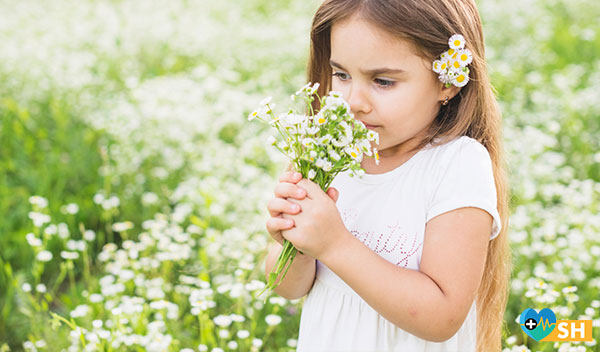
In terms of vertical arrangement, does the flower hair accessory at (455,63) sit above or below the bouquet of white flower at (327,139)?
above

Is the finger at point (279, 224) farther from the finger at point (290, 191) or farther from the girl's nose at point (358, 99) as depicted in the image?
the girl's nose at point (358, 99)

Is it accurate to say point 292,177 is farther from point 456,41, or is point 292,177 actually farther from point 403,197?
point 456,41

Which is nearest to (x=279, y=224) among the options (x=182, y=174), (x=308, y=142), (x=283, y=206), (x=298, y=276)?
(x=283, y=206)

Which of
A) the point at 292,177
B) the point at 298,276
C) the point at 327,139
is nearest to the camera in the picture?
the point at 327,139

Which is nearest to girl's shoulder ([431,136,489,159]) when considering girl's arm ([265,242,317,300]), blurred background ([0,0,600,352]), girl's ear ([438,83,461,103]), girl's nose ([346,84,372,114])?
girl's ear ([438,83,461,103])

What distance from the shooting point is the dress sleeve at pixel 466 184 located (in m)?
1.55

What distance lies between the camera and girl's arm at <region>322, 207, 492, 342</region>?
1504 millimetres

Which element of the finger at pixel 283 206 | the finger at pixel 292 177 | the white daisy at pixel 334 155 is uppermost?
the white daisy at pixel 334 155

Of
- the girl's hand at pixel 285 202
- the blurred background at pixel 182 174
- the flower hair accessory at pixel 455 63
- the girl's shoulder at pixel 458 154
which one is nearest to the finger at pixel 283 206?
the girl's hand at pixel 285 202

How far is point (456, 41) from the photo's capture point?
1.63 meters

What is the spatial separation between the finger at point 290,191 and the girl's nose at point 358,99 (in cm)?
25

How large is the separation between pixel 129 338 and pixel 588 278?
6.71 ft

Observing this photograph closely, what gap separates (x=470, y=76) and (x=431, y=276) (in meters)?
0.55

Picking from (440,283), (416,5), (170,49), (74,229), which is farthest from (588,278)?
(170,49)
